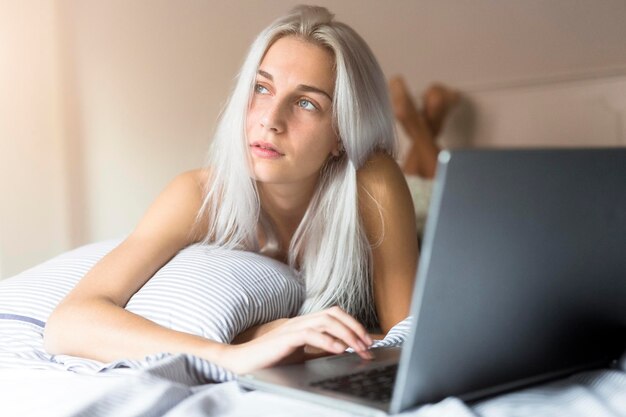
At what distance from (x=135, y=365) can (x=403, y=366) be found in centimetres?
43

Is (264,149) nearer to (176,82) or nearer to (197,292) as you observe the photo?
(197,292)

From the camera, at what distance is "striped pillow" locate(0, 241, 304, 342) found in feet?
4.09

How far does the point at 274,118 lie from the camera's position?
1.45 meters

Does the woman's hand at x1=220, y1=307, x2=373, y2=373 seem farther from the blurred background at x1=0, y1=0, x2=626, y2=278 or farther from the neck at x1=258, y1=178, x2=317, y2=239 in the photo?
the blurred background at x1=0, y1=0, x2=626, y2=278

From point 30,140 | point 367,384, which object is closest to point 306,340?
point 367,384

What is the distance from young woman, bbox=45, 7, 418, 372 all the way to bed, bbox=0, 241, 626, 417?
73 mm

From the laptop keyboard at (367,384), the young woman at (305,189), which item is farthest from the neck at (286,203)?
the laptop keyboard at (367,384)

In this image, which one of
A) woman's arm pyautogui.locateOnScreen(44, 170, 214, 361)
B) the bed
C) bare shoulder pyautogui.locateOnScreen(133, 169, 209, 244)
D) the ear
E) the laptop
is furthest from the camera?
the ear

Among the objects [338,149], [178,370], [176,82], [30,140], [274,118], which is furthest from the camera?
[176,82]

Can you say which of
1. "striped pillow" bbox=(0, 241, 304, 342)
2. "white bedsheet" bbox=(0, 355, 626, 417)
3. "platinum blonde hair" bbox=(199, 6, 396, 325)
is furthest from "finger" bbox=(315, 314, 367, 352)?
"platinum blonde hair" bbox=(199, 6, 396, 325)

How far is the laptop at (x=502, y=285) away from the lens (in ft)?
2.36

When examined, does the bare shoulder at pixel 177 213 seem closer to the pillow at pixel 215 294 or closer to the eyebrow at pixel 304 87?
the pillow at pixel 215 294

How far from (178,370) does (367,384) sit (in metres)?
0.24

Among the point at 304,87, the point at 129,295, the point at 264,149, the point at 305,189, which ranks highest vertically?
the point at 304,87
